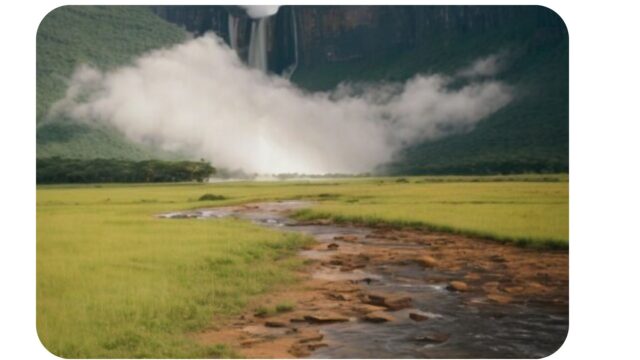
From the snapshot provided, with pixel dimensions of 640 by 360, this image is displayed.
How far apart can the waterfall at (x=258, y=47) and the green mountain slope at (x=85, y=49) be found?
691 mm

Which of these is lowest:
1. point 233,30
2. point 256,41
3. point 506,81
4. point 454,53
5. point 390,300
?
point 390,300

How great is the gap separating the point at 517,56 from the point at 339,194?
225cm

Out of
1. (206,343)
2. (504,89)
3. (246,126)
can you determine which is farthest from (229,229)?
(504,89)

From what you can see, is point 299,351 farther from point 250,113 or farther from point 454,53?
point 454,53

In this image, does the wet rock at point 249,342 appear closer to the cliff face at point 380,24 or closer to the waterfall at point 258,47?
the waterfall at point 258,47

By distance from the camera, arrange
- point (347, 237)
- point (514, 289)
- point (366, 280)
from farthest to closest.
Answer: point (347, 237), point (366, 280), point (514, 289)

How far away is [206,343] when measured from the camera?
4.99m

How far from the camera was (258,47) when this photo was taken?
20.8ft

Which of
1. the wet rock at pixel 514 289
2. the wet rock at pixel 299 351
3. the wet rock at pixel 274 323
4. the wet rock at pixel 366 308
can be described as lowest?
the wet rock at pixel 299 351

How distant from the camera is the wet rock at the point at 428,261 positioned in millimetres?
Answer: 5992

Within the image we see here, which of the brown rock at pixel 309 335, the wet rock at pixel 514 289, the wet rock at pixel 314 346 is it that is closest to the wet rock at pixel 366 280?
the brown rock at pixel 309 335

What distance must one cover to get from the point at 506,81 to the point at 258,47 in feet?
8.32

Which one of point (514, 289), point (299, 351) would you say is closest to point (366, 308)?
point (299, 351)

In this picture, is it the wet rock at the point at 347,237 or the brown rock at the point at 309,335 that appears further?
the wet rock at the point at 347,237
